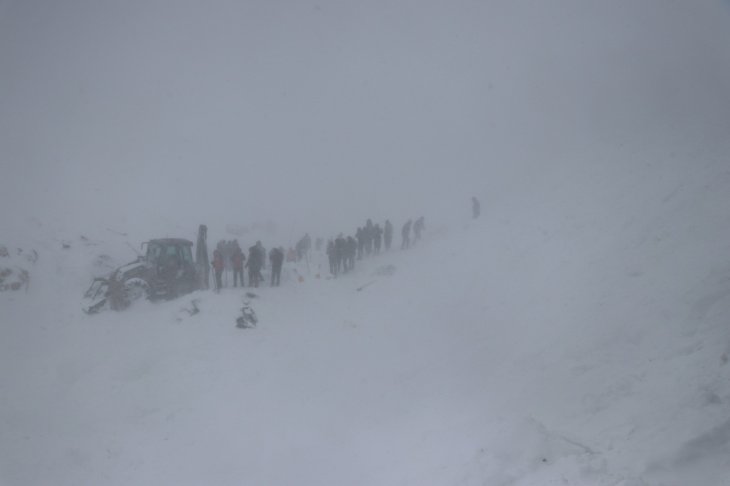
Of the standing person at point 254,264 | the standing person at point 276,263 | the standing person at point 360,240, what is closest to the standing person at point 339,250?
the standing person at point 360,240

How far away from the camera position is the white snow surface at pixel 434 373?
5.72m

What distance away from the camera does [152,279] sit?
1511 centimetres

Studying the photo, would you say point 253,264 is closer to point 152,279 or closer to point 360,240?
point 152,279

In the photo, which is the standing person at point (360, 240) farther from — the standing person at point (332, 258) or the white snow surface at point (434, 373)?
the white snow surface at point (434, 373)

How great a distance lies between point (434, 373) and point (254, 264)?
8.86m

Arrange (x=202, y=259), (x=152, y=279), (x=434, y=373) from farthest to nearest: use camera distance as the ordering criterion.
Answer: (x=202, y=259)
(x=152, y=279)
(x=434, y=373)

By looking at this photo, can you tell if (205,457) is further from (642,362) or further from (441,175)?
(441,175)

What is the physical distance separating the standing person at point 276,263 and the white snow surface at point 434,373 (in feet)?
3.35

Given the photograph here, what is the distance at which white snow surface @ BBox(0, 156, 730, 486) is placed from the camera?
572 cm

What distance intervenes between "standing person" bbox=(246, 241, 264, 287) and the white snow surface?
44.8 inches

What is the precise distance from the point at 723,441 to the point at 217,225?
3745 centimetres

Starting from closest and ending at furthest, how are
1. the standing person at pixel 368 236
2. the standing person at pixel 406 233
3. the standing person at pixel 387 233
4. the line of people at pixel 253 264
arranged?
the line of people at pixel 253 264, the standing person at pixel 368 236, the standing person at pixel 406 233, the standing person at pixel 387 233

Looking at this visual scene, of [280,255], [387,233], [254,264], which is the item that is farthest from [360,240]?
[254,264]

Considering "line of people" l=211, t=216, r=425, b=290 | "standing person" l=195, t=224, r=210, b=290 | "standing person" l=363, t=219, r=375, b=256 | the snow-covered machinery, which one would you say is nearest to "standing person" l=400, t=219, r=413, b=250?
"line of people" l=211, t=216, r=425, b=290
